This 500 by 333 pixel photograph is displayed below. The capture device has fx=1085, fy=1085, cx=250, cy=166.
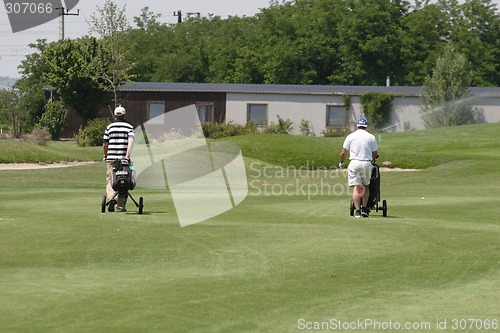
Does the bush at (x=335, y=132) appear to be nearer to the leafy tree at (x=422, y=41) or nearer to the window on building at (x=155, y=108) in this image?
the window on building at (x=155, y=108)

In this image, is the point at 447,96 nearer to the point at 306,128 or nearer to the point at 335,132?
the point at 335,132

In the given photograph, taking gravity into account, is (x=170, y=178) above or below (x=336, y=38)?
below

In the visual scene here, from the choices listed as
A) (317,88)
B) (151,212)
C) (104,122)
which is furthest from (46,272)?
(317,88)

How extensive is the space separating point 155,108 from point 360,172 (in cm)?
5212

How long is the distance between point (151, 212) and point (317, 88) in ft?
165

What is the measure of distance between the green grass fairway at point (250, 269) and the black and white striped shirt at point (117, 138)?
116 centimetres

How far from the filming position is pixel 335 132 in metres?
66.9

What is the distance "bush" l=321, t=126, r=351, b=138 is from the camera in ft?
218

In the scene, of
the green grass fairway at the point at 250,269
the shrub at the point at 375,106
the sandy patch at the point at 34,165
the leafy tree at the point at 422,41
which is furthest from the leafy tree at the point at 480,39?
the green grass fairway at the point at 250,269

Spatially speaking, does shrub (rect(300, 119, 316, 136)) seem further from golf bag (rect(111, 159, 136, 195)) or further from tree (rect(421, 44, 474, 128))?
golf bag (rect(111, 159, 136, 195))

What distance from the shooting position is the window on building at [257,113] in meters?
69.6

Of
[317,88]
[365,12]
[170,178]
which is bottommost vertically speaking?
[170,178]

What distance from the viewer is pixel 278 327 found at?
31.8ft

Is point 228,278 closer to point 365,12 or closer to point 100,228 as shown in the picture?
point 100,228
